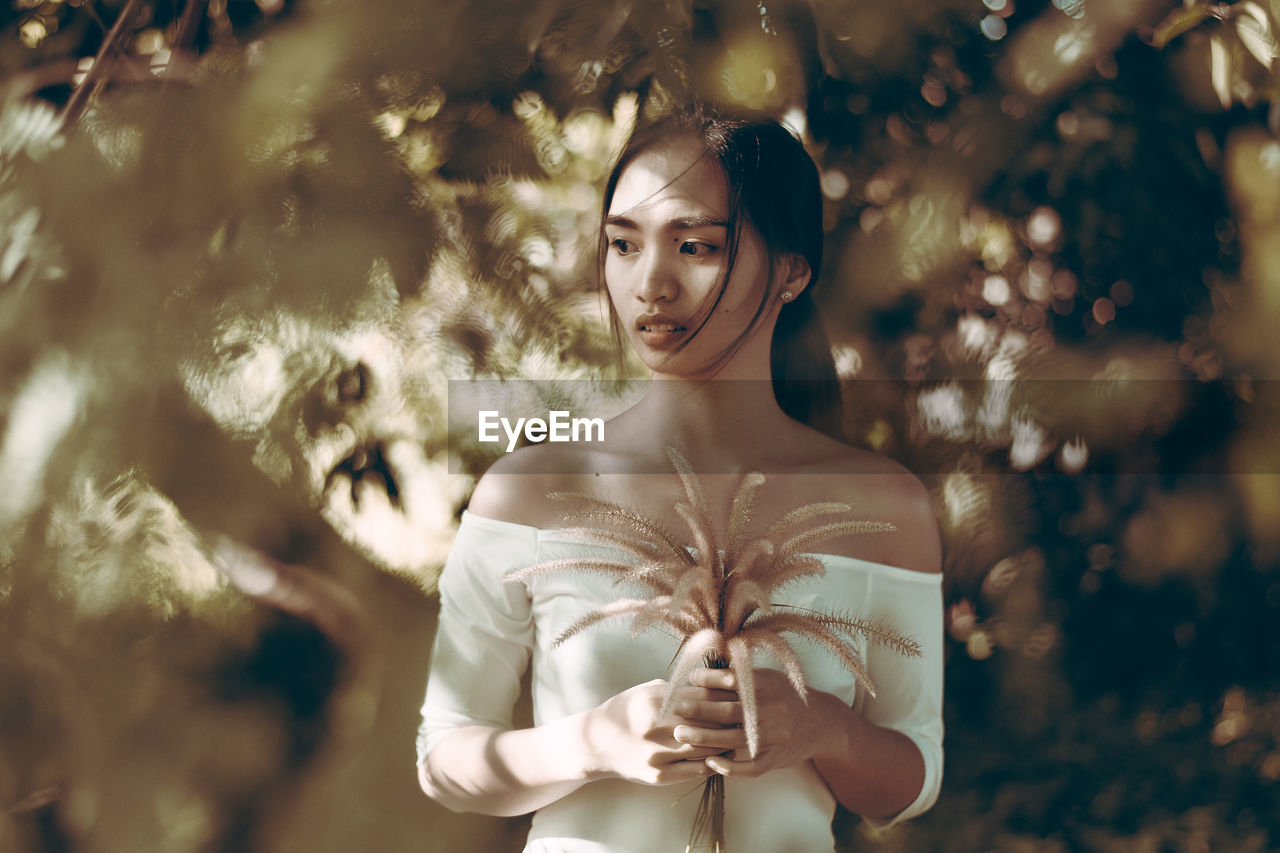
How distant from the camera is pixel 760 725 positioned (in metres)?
1.00

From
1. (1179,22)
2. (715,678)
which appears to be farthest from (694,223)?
(1179,22)

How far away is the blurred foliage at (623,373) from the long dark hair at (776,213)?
0.05 meters

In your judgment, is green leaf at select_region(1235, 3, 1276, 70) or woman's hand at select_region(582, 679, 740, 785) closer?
woman's hand at select_region(582, 679, 740, 785)

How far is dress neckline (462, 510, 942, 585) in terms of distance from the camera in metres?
1.19

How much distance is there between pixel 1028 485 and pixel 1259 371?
0.33m

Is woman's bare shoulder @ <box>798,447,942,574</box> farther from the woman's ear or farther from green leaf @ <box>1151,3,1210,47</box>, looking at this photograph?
green leaf @ <box>1151,3,1210,47</box>

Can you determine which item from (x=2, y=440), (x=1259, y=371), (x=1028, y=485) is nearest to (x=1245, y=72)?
(x=1259, y=371)

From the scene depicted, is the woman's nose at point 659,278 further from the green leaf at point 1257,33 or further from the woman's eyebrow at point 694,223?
the green leaf at point 1257,33

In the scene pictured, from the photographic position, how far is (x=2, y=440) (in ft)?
4.66

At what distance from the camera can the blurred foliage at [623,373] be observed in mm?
1302

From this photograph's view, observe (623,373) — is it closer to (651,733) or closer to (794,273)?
(794,273)

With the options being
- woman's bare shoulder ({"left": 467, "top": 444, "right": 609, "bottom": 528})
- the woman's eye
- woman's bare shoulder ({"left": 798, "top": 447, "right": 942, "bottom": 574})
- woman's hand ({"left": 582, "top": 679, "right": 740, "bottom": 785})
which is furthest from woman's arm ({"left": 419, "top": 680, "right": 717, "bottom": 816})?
the woman's eye

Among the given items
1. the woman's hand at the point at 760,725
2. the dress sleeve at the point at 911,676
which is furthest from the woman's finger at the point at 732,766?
the dress sleeve at the point at 911,676

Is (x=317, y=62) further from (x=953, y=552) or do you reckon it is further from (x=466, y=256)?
(x=953, y=552)
